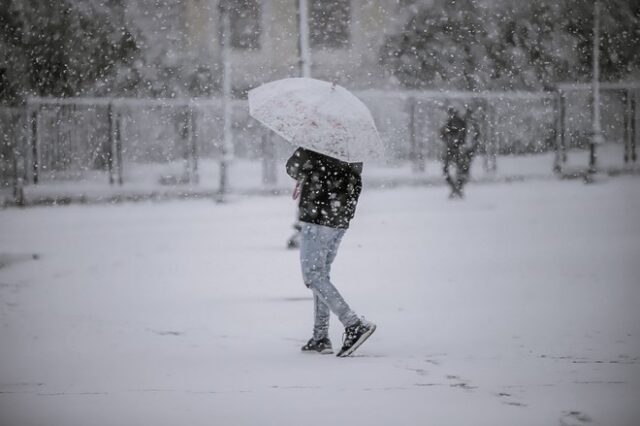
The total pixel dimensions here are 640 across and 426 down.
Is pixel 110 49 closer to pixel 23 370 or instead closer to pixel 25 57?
pixel 25 57

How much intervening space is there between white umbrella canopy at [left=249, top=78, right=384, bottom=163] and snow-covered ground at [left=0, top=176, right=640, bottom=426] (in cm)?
135

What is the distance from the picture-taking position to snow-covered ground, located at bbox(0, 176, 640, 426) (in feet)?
14.4

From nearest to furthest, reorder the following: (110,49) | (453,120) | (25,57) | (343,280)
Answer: (343,280), (453,120), (25,57), (110,49)

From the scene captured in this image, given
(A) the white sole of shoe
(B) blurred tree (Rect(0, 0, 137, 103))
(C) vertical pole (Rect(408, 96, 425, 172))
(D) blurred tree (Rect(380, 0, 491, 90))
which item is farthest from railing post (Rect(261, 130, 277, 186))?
(A) the white sole of shoe

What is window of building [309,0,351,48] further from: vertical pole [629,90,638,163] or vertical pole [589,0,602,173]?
vertical pole [629,90,638,163]

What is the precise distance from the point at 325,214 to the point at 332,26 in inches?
848

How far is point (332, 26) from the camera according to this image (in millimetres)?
25938

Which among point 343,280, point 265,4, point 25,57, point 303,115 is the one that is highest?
point 265,4

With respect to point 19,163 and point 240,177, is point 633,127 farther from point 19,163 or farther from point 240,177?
point 19,163

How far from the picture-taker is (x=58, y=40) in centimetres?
1958

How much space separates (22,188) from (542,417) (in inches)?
598

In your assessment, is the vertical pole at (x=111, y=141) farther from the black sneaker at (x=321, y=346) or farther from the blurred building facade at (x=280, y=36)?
the black sneaker at (x=321, y=346)

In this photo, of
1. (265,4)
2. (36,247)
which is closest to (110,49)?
(265,4)

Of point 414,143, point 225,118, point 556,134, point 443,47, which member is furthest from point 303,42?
point 556,134
